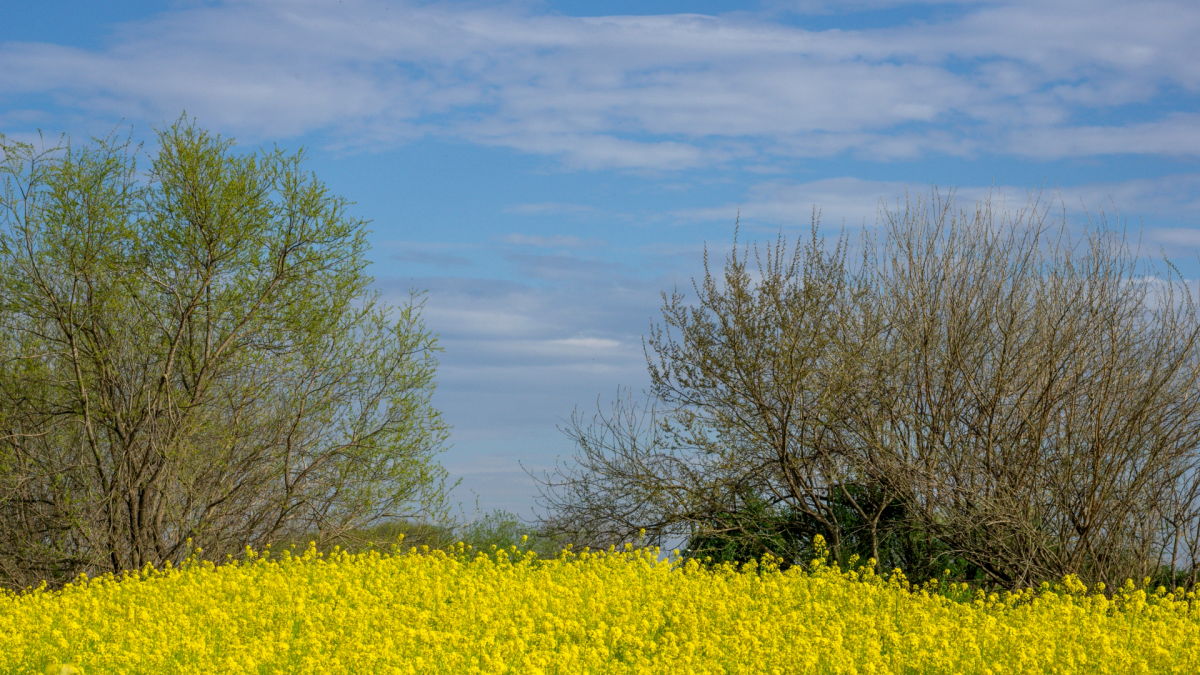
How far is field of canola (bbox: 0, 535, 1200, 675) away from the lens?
19.5ft

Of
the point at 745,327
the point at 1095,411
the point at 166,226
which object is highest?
the point at 166,226

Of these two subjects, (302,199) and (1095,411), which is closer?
(1095,411)

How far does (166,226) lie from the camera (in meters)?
11.3

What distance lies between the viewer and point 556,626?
6.80 m

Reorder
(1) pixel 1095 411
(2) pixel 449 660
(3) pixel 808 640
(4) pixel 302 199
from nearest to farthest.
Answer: (2) pixel 449 660, (3) pixel 808 640, (1) pixel 1095 411, (4) pixel 302 199

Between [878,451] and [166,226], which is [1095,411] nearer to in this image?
[878,451]

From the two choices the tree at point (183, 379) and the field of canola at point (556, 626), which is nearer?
the field of canola at point (556, 626)

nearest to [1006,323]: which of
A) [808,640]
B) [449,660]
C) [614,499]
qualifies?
[614,499]

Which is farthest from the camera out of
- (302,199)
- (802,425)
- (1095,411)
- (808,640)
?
(302,199)

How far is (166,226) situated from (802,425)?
22.7 ft

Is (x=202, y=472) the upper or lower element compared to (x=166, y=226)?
lower

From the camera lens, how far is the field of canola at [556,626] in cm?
593

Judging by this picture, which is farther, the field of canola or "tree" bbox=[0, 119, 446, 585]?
"tree" bbox=[0, 119, 446, 585]

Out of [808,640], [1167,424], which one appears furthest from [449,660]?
[1167,424]
